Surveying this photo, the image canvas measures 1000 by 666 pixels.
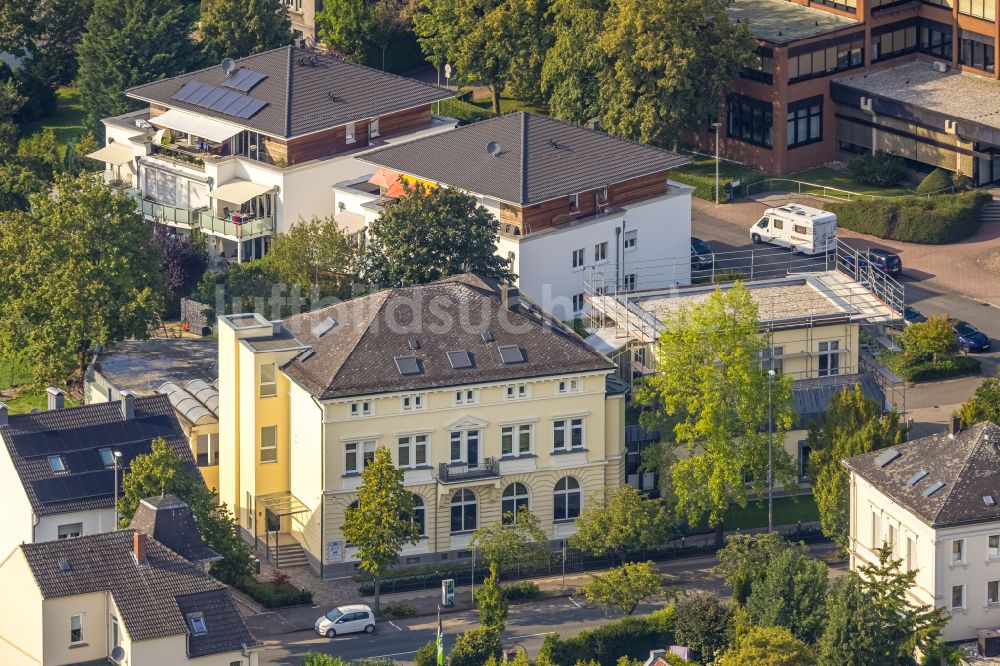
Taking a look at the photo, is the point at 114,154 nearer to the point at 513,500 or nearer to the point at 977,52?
the point at 513,500

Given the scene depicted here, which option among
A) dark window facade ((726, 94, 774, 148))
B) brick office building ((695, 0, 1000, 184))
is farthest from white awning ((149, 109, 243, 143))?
dark window facade ((726, 94, 774, 148))

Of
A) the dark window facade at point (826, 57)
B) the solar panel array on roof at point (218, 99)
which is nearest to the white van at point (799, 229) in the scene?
the dark window facade at point (826, 57)

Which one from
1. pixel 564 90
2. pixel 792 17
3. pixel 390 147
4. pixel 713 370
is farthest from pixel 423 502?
pixel 792 17

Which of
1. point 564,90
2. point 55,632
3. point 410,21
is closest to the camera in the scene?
point 55,632

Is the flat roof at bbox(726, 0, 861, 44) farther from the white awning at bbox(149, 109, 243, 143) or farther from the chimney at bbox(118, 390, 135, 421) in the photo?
the chimney at bbox(118, 390, 135, 421)

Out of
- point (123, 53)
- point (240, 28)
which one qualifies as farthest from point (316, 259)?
point (123, 53)

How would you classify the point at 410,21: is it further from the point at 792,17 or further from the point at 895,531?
the point at 895,531
